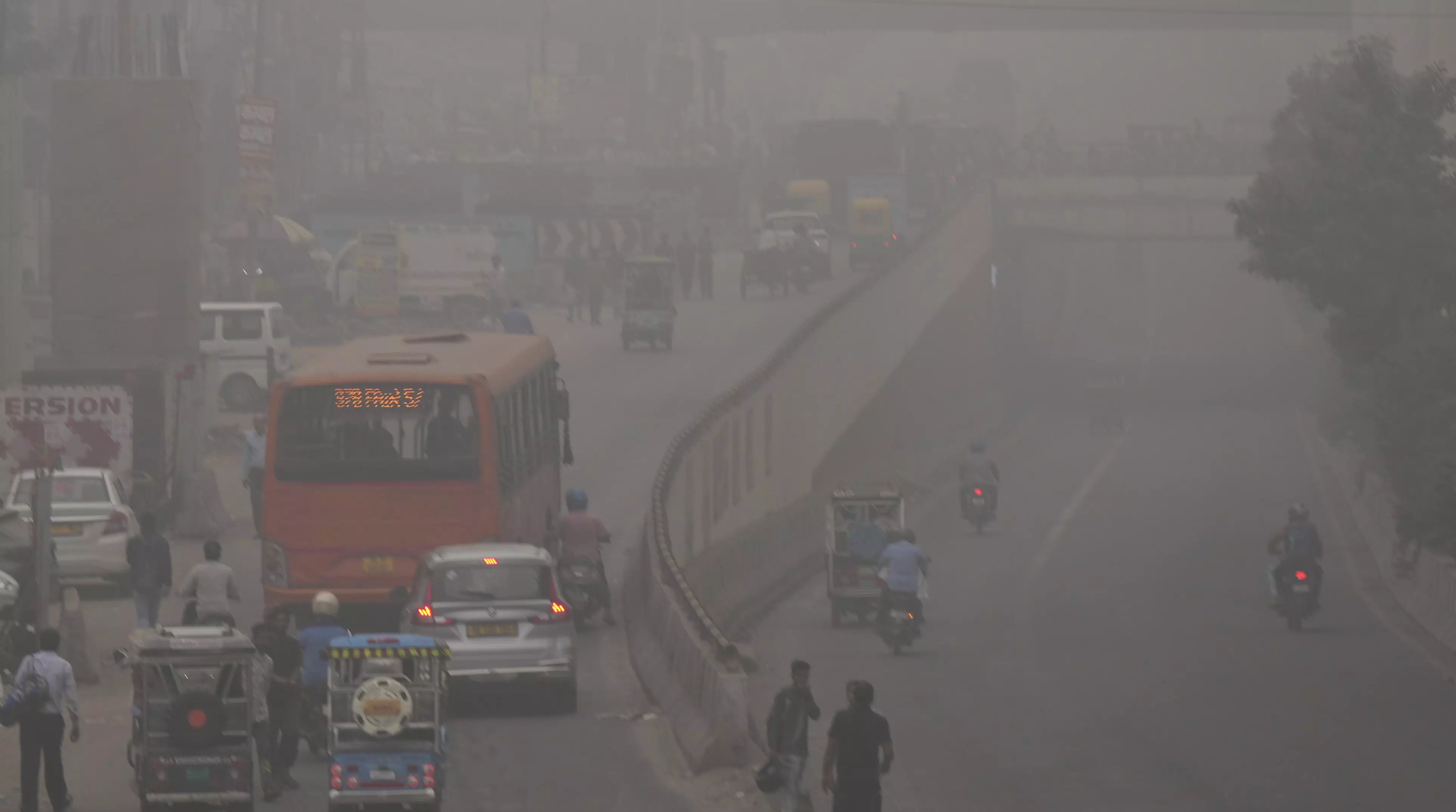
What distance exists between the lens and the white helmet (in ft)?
49.8

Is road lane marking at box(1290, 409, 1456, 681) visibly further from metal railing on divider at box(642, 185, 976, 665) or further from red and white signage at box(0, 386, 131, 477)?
red and white signage at box(0, 386, 131, 477)

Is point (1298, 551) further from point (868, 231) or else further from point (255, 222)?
point (868, 231)

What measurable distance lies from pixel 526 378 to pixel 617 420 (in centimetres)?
1701

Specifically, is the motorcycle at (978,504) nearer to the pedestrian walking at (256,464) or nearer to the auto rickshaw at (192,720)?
the pedestrian walking at (256,464)

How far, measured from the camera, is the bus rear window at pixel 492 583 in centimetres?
1691

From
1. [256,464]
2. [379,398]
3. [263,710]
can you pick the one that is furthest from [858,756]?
[256,464]

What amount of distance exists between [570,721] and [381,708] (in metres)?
4.72

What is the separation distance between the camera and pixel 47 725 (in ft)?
43.7

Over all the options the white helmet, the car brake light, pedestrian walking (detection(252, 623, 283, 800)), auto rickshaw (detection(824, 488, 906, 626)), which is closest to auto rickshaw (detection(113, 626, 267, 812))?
pedestrian walking (detection(252, 623, 283, 800))

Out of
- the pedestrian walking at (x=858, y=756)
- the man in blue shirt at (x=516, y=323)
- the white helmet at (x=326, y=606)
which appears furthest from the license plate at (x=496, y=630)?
the man in blue shirt at (x=516, y=323)

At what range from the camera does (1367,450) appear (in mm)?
45562

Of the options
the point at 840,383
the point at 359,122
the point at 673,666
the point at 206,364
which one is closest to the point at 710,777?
the point at 673,666

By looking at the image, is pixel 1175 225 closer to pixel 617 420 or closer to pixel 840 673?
pixel 617 420

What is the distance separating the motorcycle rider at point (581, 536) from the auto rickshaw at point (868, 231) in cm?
4947
